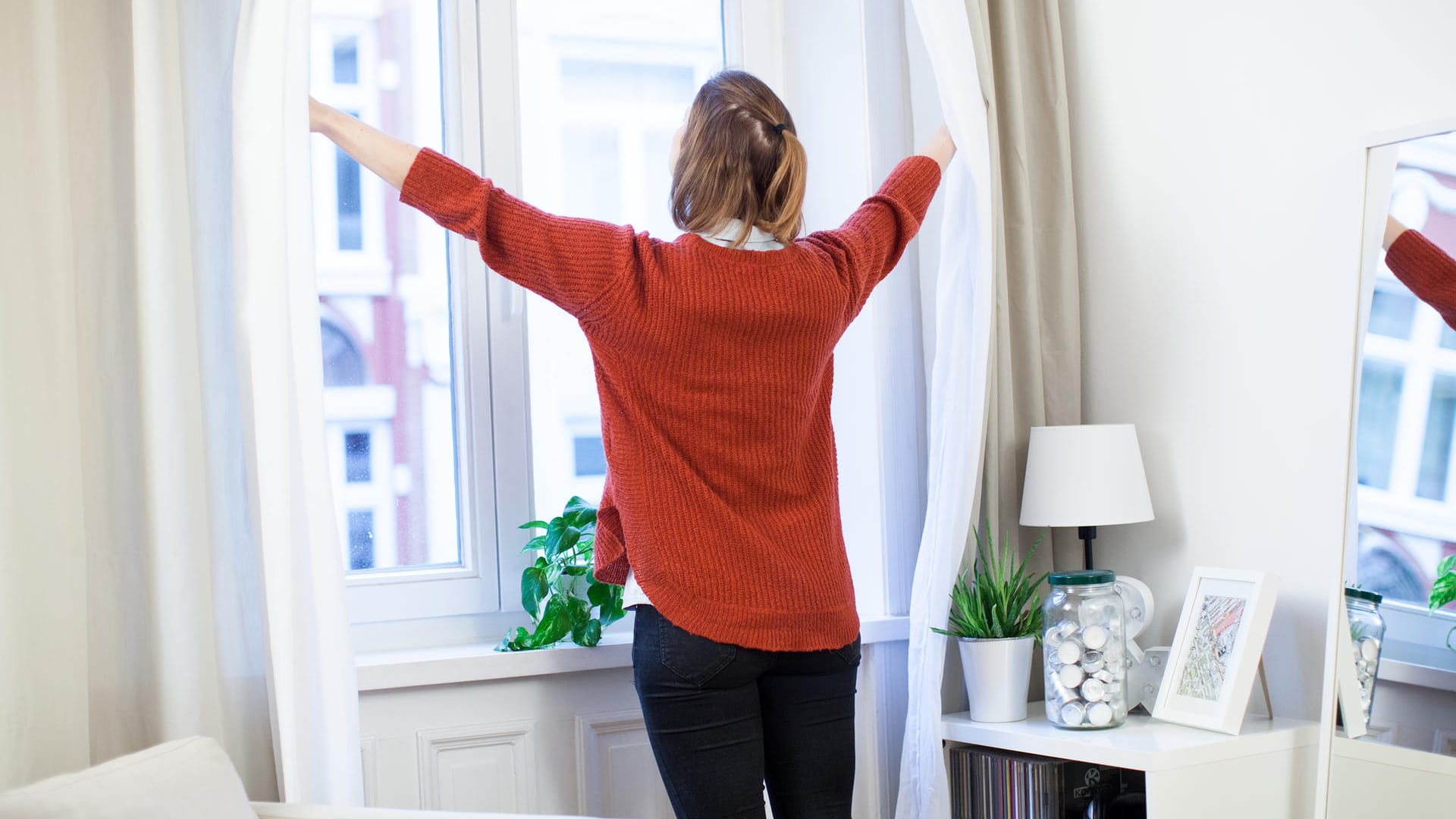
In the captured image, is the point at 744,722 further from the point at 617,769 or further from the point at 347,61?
the point at 347,61

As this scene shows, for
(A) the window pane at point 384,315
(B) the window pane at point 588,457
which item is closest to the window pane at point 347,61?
(A) the window pane at point 384,315

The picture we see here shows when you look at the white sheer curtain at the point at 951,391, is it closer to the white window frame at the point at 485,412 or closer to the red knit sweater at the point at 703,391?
the white window frame at the point at 485,412

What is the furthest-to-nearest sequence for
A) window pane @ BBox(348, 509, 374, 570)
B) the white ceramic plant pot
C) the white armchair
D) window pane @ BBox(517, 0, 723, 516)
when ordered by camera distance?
window pane @ BBox(517, 0, 723, 516)
window pane @ BBox(348, 509, 374, 570)
the white ceramic plant pot
the white armchair

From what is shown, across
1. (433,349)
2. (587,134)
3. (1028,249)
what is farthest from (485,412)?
(1028,249)

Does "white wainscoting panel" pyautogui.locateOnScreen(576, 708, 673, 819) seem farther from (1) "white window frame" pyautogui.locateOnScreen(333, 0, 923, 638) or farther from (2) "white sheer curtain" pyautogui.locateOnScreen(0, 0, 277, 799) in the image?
(2) "white sheer curtain" pyautogui.locateOnScreen(0, 0, 277, 799)

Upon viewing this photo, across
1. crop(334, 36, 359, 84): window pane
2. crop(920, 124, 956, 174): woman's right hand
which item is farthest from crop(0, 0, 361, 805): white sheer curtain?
crop(920, 124, 956, 174): woman's right hand

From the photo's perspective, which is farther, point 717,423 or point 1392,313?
point 1392,313

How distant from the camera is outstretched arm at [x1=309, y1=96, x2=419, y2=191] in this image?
4.81ft

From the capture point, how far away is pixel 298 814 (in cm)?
136

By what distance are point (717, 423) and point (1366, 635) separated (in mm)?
1134

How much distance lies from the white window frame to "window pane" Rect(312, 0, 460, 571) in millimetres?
29

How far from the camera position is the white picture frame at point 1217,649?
74.6 inches

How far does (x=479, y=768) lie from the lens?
197 centimetres

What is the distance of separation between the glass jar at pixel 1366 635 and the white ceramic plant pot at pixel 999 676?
515 mm
